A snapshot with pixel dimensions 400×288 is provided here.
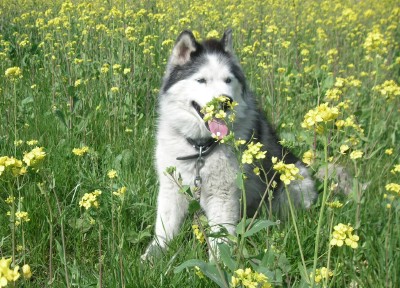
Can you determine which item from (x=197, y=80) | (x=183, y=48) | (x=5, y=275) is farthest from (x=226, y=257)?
(x=183, y=48)

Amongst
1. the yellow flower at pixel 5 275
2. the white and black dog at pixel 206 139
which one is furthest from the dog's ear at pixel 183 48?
the yellow flower at pixel 5 275

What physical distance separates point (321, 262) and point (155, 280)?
88cm

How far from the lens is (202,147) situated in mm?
3145

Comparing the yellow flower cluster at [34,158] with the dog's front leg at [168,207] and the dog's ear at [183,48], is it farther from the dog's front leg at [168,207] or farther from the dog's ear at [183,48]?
the dog's ear at [183,48]

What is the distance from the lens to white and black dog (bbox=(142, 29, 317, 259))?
3029 mm

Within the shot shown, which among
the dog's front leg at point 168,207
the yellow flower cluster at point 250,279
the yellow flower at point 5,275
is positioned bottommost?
the dog's front leg at point 168,207

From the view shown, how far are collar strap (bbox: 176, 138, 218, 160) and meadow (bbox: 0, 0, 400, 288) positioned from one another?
1.45 ft

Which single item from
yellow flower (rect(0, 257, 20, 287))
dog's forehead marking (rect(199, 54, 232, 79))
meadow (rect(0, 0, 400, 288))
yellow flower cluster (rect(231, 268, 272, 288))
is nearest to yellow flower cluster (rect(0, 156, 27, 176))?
meadow (rect(0, 0, 400, 288))

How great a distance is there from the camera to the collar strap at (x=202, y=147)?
10.2 ft

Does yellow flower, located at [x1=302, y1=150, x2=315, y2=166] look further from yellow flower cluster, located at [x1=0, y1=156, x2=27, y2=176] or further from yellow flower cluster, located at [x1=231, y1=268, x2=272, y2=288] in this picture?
yellow flower cluster, located at [x1=0, y1=156, x2=27, y2=176]

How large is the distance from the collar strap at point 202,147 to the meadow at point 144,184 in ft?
1.45

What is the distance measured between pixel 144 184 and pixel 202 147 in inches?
21.5

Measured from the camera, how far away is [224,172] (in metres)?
3.03

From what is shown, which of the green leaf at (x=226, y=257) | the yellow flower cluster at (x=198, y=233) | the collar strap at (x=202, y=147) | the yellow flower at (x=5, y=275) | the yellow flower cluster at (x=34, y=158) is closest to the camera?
the yellow flower at (x=5, y=275)
